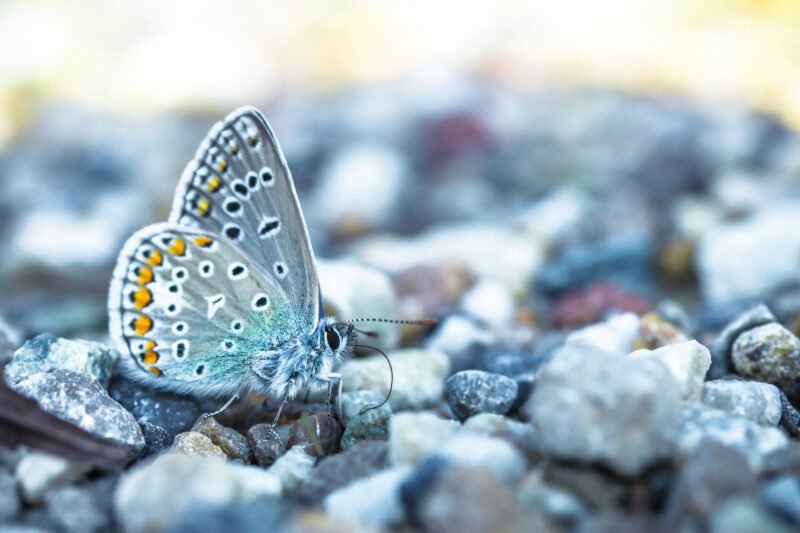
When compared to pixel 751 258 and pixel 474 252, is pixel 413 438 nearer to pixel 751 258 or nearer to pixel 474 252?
pixel 751 258

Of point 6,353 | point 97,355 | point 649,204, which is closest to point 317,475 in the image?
point 97,355

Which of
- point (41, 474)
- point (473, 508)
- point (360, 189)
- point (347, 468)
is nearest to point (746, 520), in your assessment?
point (473, 508)

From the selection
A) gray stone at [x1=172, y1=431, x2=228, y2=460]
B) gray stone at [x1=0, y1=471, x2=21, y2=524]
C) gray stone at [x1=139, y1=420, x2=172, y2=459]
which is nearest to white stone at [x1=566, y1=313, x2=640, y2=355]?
gray stone at [x1=172, y1=431, x2=228, y2=460]

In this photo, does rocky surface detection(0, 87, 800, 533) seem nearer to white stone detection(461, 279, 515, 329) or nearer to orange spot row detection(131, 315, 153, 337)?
white stone detection(461, 279, 515, 329)

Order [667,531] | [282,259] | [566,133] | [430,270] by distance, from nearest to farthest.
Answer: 1. [667,531]
2. [282,259]
3. [430,270]
4. [566,133]

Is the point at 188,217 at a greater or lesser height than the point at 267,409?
greater

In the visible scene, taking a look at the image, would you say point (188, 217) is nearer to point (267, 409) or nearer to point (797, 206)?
point (267, 409)
